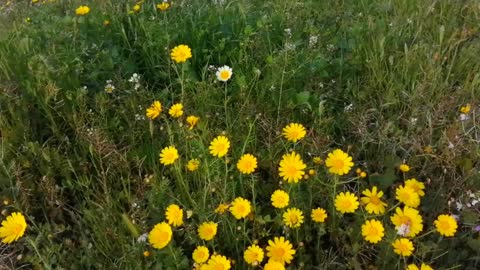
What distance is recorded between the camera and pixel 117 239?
190 cm

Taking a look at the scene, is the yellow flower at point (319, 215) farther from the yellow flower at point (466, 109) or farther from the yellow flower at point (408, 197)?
the yellow flower at point (466, 109)

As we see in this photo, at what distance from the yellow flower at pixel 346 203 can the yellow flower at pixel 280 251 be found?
0.71 feet

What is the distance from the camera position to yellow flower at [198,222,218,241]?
1.73 meters

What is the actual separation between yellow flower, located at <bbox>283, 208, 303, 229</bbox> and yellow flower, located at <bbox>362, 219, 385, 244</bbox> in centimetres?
21

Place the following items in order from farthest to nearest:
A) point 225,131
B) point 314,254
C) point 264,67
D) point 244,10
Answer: point 244,10 → point 264,67 → point 225,131 → point 314,254

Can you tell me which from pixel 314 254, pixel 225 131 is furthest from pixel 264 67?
pixel 314 254

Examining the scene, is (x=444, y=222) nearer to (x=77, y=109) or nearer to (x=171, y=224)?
(x=171, y=224)

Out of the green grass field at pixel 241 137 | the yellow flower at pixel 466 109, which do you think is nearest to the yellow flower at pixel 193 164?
the green grass field at pixel 241 137

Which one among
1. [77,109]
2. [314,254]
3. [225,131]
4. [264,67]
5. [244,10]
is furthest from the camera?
[244,10]

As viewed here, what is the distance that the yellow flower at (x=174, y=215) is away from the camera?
5.85ft

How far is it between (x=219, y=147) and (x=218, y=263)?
1.51 ft

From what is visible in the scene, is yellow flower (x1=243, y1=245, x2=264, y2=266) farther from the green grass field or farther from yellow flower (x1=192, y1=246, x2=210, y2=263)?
yellow flower (x1=192, y1=246, x2=210, y2=263)

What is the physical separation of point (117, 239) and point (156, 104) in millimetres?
616

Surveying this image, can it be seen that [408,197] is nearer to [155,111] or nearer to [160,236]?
[160,236]
